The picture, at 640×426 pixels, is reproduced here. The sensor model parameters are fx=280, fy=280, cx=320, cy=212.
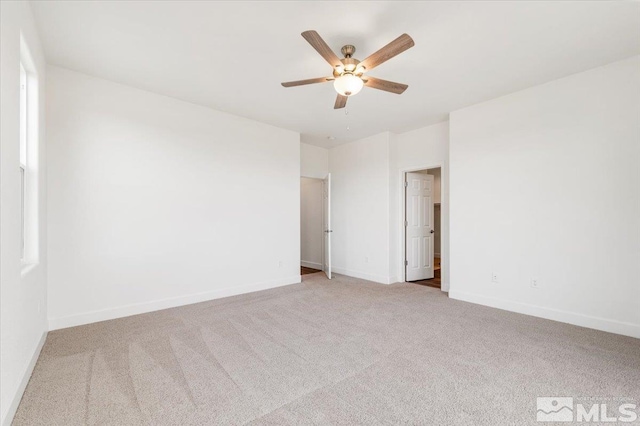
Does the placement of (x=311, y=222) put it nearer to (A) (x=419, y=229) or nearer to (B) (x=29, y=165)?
(A) (x=419, y=229)

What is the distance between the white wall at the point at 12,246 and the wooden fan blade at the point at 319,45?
1.81 meters

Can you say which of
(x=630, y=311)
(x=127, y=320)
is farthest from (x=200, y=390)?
(x=630, y=311)

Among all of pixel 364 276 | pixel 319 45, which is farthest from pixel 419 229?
pixel 319 45

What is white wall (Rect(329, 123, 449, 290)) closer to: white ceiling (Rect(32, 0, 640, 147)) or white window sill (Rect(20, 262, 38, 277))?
white ceiling (Rect(32, 0, 640, 147))

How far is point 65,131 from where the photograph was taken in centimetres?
309

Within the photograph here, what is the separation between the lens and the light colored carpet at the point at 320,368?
176 cm

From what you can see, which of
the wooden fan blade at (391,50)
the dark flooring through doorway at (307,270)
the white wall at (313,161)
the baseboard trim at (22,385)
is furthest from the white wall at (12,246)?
the dark flooring through doorway at (307,270)

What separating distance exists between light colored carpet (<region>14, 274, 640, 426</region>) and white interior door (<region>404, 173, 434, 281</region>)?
2.01 metres

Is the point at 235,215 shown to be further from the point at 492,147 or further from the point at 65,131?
the point at 492,147

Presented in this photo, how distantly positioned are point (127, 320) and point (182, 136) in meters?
2.44

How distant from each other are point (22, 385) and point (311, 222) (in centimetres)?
535

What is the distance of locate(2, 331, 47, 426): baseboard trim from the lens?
64.9 inches

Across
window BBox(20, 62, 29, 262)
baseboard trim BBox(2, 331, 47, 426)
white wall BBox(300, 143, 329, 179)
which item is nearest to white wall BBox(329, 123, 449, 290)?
white wall BBox(300, 143, 329, 179)

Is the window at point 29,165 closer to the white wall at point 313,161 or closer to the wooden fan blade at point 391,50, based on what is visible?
the wooden fan blade at point 391,50
